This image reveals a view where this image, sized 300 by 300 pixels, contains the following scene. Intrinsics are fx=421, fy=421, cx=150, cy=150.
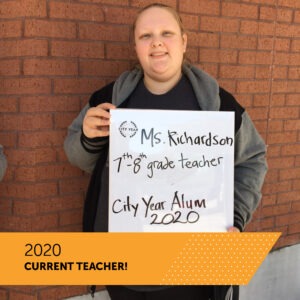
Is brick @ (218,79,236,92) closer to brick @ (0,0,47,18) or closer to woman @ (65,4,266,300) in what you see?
woman @ (65,4,266,300)

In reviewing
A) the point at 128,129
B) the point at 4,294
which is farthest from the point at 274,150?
the point at 4,294

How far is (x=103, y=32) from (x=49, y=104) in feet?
1.69

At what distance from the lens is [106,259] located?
6.19 feet

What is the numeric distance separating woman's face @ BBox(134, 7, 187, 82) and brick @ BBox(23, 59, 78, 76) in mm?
563

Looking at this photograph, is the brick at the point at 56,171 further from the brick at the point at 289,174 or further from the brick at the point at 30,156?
the brick at the point at 289,174

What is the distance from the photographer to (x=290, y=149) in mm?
3215

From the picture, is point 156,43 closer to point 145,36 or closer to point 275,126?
point 145,36

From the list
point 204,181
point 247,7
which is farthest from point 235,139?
point 247,7

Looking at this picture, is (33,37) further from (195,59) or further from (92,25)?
(195,59)

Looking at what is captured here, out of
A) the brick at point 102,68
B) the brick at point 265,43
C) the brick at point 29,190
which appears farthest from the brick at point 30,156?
the brick at point 265,43

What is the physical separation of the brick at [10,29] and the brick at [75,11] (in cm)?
19

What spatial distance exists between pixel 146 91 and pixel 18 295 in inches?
57.4

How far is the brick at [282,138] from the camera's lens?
311cm

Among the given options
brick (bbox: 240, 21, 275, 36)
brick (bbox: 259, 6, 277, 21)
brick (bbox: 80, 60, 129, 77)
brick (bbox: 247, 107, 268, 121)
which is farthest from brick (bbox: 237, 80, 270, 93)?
brick (bbox: 80, 60, 129, 77)
